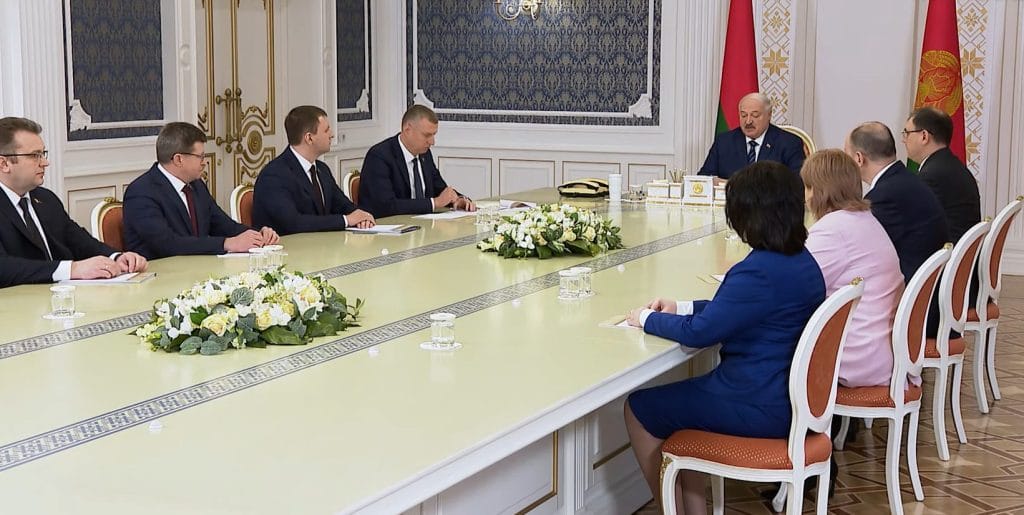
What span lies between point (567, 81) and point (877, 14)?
235 centimetres

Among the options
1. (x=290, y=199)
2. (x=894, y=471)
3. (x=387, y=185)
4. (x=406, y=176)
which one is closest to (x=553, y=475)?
(x=894, y=471)

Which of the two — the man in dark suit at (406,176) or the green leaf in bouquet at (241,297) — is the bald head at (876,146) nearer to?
the man in dark suit at (406,176)

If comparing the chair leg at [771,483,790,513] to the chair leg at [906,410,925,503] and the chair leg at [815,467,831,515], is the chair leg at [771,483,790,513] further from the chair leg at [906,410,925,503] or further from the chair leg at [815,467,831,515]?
the chair leg at [815,467,831,515]

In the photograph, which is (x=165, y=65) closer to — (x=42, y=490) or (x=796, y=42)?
(x=796, y=42)

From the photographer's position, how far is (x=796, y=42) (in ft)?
28.9

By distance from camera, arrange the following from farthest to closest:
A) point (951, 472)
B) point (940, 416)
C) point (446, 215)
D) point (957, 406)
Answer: point (446, 215) → point (957, 406) → point (940, 416) → point (951, 472)

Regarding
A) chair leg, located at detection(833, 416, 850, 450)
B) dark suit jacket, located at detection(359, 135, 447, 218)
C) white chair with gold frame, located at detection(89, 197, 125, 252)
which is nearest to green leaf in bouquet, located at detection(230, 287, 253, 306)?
white chair with gold frame, located at detection(89, 197, 125, 252)

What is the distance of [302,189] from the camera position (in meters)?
5.61

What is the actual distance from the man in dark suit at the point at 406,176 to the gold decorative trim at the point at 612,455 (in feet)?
7.94

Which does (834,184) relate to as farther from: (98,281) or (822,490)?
(98,281)

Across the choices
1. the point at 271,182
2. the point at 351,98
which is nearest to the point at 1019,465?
the point at 271,182

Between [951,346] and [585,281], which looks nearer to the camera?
[585,281]

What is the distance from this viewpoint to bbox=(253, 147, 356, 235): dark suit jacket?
5.33 m

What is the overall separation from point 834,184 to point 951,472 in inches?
53.3
